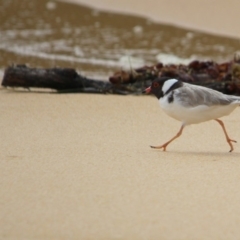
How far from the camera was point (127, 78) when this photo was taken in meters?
7.71

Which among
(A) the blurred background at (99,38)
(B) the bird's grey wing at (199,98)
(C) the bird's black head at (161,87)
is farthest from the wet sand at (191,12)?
(B) the bird's grey wing at (199,98)

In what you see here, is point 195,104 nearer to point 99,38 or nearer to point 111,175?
point 111,175

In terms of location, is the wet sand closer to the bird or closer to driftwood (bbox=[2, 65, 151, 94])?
driftwood (bbox=[2, 65, 151, 94])

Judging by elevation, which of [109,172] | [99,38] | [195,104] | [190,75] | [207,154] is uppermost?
[195,104]

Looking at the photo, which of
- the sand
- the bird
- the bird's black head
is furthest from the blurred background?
the bird

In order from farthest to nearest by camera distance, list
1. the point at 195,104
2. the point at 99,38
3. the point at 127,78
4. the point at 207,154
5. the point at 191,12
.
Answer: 1. the point at 191,12
2. the point at 99,38
3. the point at 127,78
4. the point at 195,104
5. the point at 207,154

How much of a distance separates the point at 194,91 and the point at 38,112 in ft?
5.42

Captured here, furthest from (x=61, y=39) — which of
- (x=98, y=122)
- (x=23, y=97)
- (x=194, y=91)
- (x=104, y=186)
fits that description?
(x=104, y=186)

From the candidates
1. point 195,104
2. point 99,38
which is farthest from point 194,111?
point 99,38

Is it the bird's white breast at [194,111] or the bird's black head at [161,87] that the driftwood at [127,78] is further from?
the bird's white breast at [194,111]

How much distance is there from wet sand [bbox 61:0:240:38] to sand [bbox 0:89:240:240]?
6623mm

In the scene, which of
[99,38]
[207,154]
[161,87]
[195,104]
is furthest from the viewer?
[99,38]

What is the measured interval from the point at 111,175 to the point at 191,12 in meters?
9.84

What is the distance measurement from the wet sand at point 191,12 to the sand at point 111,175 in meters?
6.62
